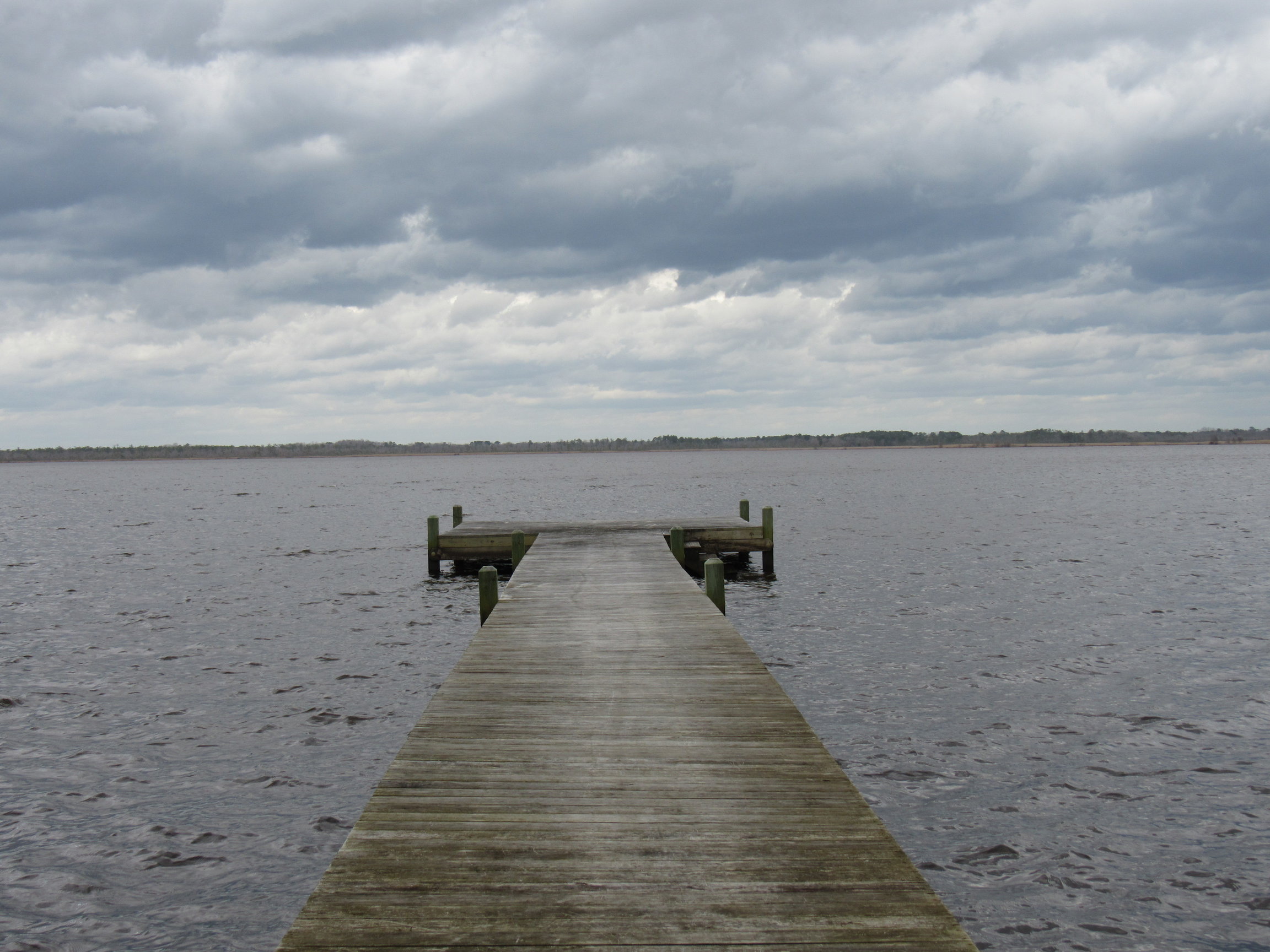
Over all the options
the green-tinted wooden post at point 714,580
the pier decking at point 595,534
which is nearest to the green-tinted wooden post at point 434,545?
the pier decking at point 595,534

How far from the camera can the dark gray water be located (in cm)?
706

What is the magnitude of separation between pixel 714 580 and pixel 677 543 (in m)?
6.01

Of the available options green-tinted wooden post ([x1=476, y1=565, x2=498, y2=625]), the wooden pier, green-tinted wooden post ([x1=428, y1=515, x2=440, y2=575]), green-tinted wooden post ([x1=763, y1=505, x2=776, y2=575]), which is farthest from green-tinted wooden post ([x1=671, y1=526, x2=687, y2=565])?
the wooden pier

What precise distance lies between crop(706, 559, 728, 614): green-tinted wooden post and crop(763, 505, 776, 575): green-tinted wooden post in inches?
367

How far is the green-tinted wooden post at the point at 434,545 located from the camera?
75.4 feet

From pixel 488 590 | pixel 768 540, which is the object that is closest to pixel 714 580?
pixel 488 590

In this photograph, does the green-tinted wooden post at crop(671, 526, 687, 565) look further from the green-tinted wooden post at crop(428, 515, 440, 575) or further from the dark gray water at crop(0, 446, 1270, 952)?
the green-tinted wooden post at crop(428, 515, 440, 575)

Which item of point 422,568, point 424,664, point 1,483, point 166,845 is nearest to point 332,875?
point 166,845

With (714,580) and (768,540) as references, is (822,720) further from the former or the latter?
(768,540)

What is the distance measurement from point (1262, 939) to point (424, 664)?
39.6ft

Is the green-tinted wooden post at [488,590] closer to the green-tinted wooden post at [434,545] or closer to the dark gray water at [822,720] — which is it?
the dark gray water at [822,720]

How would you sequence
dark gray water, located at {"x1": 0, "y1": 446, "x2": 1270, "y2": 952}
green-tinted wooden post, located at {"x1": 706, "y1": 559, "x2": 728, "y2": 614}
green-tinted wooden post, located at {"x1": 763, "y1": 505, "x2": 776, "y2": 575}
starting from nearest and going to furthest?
dark gray water, located at {"x1": 0, "y1": 446, "x2": 1270, "y2": 952}
green-tinted wooden post, located at {"x1": 706, "y1": 559, "x2": 728, "y2": 614}
green-tinted wooden post, located at {"x1": 763, "y1": 505, "x2": 776, "y2": 575}

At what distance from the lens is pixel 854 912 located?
405cm

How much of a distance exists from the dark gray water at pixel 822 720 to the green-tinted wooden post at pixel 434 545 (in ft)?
2.37
